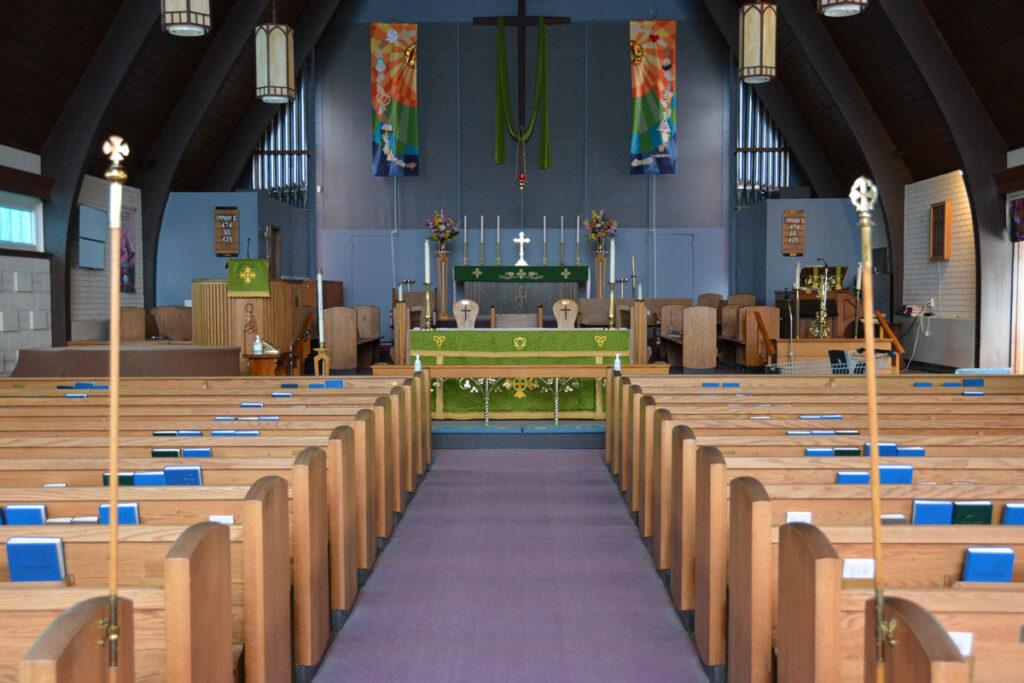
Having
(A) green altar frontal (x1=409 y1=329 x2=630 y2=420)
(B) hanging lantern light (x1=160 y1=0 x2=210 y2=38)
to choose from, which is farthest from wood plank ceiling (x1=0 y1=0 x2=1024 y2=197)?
(A) green altar frontal (x1=409 y1=329 x2=630 y2=420)

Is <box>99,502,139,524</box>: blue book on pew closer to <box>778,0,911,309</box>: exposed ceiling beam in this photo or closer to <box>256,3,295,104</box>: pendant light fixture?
<box>256,3,295,104</box>: pendant light fixture

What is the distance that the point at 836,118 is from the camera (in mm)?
13031

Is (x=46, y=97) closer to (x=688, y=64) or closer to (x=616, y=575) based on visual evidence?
(x=616, y=575)

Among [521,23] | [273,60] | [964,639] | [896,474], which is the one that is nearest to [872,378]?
[964,639]

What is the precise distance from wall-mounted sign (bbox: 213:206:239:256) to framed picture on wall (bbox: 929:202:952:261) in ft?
31.3

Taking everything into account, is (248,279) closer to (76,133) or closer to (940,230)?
(76,133)

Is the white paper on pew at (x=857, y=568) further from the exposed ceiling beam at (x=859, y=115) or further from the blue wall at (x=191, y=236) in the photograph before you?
the blue wall at (x=191, y=236)

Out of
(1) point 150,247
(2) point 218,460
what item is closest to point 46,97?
(1) point 150,247

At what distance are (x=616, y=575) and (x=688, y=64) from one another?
12.8 meters

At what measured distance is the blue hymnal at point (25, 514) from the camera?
227cm

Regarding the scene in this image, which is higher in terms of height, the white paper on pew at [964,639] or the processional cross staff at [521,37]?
the processional cross staff at [521,37]

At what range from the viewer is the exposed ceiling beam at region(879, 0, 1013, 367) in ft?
31.2

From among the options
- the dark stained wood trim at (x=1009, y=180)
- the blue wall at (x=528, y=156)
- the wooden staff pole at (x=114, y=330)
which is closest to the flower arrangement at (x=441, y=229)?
the blue wall at (x=528, y=156)

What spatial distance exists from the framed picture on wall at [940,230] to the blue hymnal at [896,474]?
374 inches
